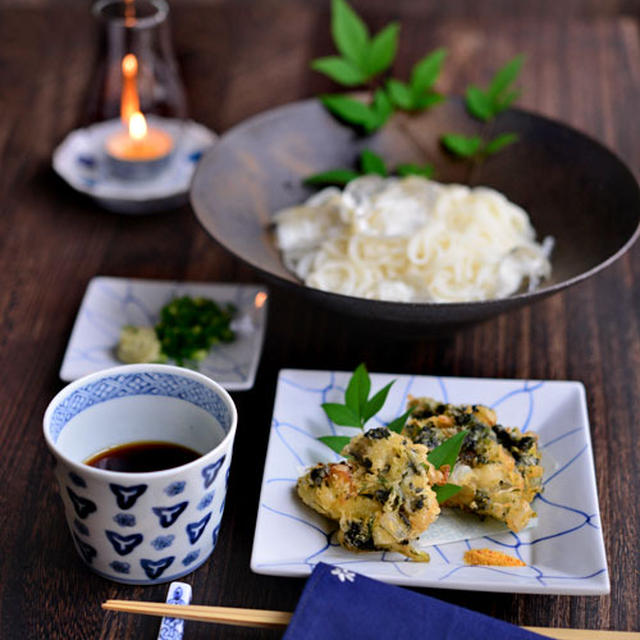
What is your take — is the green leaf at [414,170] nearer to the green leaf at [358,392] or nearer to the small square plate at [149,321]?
the small square plate at [149,321]

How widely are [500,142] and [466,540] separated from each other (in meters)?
0.92

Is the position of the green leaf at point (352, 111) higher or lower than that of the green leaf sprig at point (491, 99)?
lower

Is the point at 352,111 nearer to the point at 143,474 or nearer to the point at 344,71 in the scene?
the point at 344,71

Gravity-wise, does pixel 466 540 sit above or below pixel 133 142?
above

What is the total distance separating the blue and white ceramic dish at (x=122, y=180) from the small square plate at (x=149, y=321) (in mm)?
251

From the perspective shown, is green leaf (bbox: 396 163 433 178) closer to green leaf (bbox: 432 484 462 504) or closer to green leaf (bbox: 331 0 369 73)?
green leaf (bbox: 331 0 369 73)

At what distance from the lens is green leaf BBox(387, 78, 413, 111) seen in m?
1.83

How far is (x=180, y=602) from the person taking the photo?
3.49 ft

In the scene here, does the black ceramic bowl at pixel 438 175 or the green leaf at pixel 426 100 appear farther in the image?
the green leaf at pixel 426 100

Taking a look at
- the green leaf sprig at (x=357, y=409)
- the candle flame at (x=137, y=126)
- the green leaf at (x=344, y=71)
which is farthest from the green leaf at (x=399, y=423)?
the candle flame at (x=137, y=126)

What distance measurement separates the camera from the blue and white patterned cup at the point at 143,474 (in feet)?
3.27

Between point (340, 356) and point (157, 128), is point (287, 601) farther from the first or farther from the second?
point (157, 128)

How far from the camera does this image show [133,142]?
196 centimetres

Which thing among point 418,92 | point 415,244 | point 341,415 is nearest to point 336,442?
point 341,415
